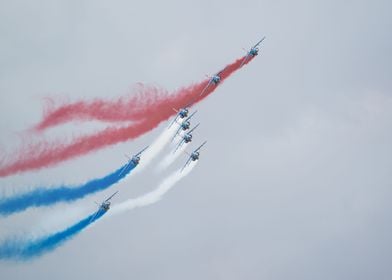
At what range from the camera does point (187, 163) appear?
86.2 meters

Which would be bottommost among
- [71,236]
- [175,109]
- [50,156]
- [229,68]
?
[71,236]

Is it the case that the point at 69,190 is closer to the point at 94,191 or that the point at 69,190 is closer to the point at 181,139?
the point at 94,191

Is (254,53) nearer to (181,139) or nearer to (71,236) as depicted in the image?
(181,139)

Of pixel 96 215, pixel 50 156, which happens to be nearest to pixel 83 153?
pixel 50 156

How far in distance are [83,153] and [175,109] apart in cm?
1338

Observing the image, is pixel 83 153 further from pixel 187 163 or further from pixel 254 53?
pixel 254 53

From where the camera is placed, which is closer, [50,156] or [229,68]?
[50,156]

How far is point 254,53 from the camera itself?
3354 inches

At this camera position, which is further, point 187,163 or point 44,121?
point 187,163

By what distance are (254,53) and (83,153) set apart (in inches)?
1046

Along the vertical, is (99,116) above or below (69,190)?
→ above

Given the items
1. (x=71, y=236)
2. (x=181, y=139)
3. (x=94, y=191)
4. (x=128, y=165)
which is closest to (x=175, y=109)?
(x=181, y=139)

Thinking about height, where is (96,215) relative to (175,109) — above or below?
below

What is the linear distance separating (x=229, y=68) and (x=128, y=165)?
18.8 m
